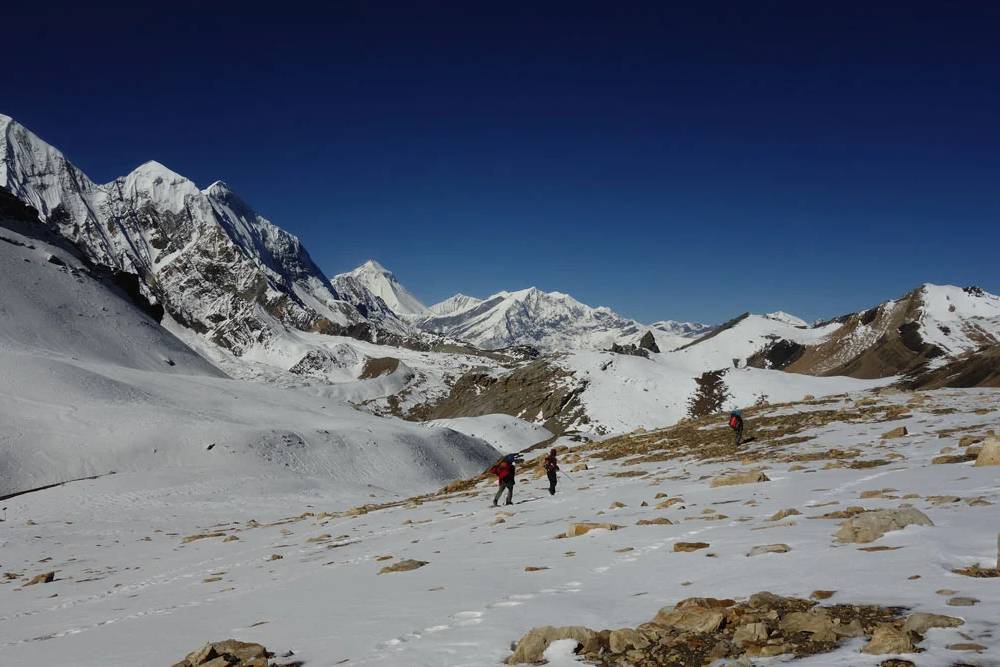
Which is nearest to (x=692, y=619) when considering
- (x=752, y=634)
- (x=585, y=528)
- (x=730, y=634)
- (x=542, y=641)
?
(x=730, y=634)

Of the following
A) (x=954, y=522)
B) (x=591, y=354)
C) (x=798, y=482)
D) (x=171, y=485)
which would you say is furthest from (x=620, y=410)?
(x=954, y=522)

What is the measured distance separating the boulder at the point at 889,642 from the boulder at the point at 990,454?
41.0 feet

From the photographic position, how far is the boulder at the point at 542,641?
19.9 feet

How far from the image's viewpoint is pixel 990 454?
14742mm

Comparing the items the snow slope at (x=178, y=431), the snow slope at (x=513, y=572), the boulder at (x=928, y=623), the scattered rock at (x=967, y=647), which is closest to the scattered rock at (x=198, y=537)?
the snow slope at (x=513, y=572)

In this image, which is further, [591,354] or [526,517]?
[591,354]

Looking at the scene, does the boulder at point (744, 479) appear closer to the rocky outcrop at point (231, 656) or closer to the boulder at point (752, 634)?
the boulder at point (752, 634)

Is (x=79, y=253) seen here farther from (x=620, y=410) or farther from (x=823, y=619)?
(x=823, y=619)

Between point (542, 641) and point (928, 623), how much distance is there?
3340 mm

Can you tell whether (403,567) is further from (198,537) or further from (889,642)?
(198,537)

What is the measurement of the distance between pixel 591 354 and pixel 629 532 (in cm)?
12644

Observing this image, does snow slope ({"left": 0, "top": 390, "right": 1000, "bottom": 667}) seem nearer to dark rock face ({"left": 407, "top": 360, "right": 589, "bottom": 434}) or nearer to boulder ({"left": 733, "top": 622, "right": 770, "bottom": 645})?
boulder ({"left": 733, "top": 622, "right": 770, "bottom": 645})

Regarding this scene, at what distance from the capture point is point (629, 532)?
12.5 meters

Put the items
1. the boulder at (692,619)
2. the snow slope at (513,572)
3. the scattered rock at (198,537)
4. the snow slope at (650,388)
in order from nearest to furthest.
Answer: the boulder at (692,619) < the snow slope at (513,572) < the scattered rock at (198,537) < the snow slope at (650,388)
